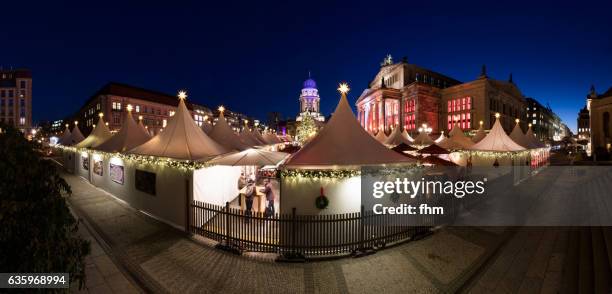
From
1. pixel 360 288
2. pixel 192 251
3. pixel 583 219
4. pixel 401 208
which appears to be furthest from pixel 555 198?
pixel 192 251

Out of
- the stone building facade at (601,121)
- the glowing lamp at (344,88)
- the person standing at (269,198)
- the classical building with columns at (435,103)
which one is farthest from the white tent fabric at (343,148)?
the stone building facade at (601,121)

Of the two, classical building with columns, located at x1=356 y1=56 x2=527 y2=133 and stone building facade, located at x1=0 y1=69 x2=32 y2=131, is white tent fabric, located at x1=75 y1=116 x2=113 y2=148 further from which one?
stone building facade, located at x1=0 y1=69 x2=32 y2=131

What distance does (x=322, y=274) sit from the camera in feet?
20.9

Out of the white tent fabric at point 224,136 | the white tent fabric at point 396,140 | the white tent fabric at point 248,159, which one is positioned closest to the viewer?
the white tent fabric at point 248,159

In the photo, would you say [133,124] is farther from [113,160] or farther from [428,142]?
[428,142]

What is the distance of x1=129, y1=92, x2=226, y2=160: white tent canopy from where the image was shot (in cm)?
1005

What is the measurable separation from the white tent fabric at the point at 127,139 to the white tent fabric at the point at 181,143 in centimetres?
305

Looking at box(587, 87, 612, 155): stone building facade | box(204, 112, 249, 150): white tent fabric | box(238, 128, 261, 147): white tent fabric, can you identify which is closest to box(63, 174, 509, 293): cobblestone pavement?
box(204, 112, 249, 150): white tent fabric

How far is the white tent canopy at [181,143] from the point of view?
1005 cm

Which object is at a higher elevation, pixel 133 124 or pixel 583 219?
pixel 133 124

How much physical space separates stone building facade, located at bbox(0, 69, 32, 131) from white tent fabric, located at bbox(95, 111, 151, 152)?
82585 millimetres

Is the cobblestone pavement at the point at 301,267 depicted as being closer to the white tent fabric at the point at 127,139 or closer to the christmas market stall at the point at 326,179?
the christmas market stall at the point at 326,179

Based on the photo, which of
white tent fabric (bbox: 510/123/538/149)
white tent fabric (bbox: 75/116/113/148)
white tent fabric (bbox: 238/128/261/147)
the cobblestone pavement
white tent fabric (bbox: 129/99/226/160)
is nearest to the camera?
the cobblestone pavement

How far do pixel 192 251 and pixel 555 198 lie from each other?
16.8m
